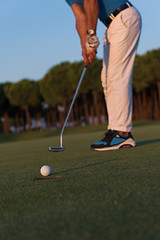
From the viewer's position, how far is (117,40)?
341 cm

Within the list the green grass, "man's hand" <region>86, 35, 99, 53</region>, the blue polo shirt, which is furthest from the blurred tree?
the green grass

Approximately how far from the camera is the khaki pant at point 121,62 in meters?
3.39

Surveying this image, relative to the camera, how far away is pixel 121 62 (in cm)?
347

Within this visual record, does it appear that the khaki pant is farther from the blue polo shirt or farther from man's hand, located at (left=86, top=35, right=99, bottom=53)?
man's hand, located at (left=86, top=35, right=99, bottom=53)

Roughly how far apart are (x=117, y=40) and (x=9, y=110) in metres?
37.0

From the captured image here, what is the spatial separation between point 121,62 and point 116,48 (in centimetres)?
18

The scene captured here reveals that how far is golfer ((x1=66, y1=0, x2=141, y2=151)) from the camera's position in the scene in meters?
3.34

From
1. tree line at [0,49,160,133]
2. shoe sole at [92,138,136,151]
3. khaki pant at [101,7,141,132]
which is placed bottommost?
shoe sole at [92,138,136,151]

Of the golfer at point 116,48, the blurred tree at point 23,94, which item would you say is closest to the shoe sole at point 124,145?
the golfer at point 116,48

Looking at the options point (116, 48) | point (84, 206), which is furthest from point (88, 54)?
point (84, 206)

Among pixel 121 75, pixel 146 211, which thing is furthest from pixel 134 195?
pixel 121 75

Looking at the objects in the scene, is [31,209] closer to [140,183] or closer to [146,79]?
[140,183]

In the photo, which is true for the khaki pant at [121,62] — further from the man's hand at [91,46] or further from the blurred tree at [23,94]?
the blurred tree at [23,94]

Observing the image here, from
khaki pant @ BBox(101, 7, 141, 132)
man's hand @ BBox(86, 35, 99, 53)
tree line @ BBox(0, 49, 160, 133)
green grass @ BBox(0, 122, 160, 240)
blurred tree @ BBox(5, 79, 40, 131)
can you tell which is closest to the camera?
green grass @ BBox(0, 122, 160, 240)
